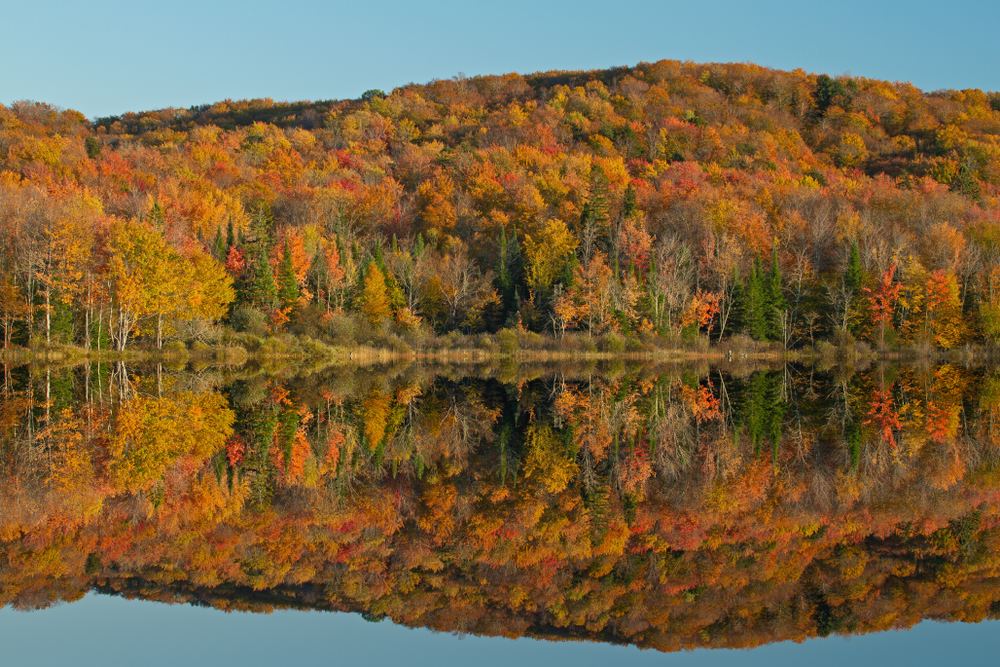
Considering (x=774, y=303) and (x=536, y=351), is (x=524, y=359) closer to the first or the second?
(x=536, y=351)

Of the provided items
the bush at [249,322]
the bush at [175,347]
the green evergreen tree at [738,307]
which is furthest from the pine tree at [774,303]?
the bush at [175,347]

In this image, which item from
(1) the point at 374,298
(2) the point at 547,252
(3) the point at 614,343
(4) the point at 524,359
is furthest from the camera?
(2) the point at 547,252

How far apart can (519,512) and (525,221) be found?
59.3 metres

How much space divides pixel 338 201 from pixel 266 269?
24483 mm

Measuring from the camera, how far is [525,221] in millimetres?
73000

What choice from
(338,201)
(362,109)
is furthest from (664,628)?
(362,109)

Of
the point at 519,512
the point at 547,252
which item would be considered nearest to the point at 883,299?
the point at 547,252

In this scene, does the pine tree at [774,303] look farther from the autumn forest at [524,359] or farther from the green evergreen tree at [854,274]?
the green evergreen tree at [854,274]

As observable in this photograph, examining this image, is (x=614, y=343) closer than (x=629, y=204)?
Yes

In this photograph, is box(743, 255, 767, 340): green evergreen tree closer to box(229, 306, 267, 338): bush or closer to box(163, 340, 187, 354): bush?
box(229, 306, 267, 338): bush

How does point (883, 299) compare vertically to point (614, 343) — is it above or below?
above

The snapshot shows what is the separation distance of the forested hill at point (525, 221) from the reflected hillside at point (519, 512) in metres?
22.0

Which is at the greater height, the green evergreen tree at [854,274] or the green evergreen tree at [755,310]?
the green evergreen tree at [854,274]

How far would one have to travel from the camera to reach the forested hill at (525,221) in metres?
48.0
